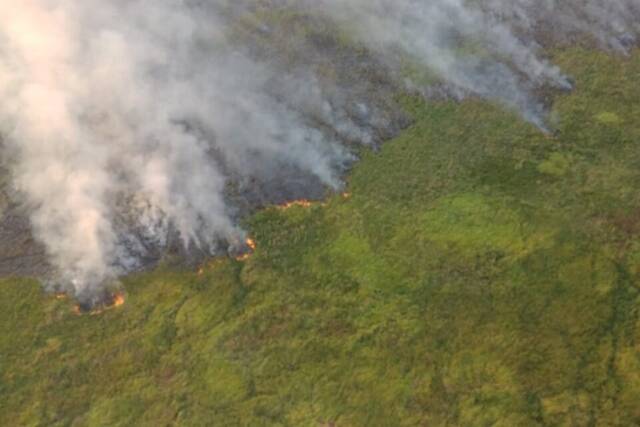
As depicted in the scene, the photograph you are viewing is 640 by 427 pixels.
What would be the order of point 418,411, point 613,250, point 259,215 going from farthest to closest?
point 259,215
point 613,250
point 418,411

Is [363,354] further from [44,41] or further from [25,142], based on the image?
[44,41]

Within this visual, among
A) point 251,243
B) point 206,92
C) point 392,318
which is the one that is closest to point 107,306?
point 251,243

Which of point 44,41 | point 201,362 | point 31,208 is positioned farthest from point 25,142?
point 201,362

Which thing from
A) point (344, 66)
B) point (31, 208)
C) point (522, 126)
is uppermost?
point (522, 126)

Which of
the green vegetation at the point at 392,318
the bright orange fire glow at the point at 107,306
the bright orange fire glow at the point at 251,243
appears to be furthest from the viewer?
the bright orange fire glow at the point at 251,243

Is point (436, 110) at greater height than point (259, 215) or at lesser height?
greater

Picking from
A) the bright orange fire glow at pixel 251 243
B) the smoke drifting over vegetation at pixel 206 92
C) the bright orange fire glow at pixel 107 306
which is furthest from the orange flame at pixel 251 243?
the bright orange fire glow at pixel 107 306

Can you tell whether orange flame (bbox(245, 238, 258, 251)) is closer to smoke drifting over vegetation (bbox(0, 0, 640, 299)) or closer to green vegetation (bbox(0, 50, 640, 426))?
green vegetation (bbox(0, 50, 640, 426))

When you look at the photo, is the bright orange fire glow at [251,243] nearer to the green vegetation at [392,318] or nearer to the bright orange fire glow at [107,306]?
the green vegetation at [392,318]
